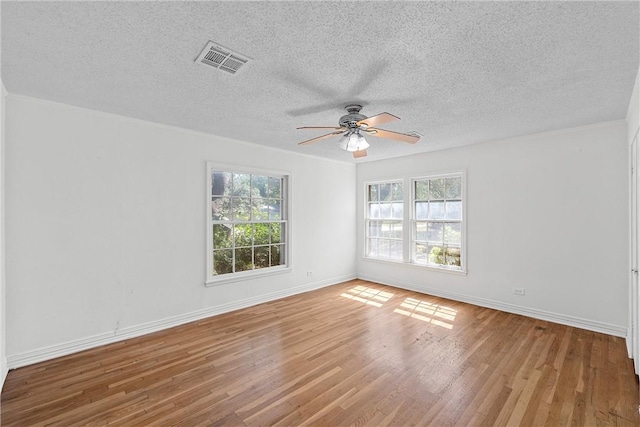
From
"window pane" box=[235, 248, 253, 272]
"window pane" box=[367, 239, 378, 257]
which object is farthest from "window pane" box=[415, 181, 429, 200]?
"window pane" box=[235, 248, 253, 272]

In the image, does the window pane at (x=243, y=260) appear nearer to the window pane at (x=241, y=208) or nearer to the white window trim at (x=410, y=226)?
the window pane at (x=241, y=208)

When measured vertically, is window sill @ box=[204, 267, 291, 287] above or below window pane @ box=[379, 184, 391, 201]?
below

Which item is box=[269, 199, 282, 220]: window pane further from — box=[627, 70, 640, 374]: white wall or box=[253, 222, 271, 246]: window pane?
box=[627, 70, 640, 374]: white wall

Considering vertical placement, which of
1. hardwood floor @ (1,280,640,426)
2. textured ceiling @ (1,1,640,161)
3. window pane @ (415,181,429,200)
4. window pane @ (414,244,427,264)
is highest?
textured ceiling @ (1,1,640,161)

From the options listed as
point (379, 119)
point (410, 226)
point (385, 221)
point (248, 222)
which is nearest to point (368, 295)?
point (410, 226)

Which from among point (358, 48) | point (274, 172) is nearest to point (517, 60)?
point (358, 48)

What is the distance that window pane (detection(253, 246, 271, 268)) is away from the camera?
4.76 meters

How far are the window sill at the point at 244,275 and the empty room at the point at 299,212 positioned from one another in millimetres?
31

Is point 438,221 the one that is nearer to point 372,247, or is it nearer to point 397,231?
point 397,231

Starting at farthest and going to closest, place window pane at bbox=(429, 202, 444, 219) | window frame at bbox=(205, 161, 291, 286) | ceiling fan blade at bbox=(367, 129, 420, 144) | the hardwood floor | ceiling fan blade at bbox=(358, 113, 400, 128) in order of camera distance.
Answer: window pane at bbox=(429, 202, 444, 219) → window frame at bbox=(205, 161, 291, 286) → ceiling fan blade at bbox=(367, 129, 420, 144) → ceiling fan blade at bbox=(358, 113, 400, 128) → the hardwood floor

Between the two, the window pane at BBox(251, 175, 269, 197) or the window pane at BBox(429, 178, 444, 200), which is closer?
the window pane at BBox(251, 175, 269, 197)

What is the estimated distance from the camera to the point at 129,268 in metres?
Answer: 3.43

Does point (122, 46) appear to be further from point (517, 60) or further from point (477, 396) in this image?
point (477, 396)

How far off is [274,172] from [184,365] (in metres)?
3.03
